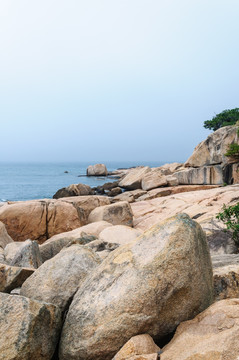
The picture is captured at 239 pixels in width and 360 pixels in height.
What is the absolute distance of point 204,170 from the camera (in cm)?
3484

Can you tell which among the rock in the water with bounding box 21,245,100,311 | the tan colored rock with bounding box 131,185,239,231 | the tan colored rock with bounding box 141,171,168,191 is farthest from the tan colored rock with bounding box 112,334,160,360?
the tan colored rock with bounding box 141,171,168,191

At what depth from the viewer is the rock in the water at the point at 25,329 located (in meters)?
3.88

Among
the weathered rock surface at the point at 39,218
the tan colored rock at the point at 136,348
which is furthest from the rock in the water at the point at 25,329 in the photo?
the weathered rock surface at the point at 39,218

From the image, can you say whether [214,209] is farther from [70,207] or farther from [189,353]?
[189,353]

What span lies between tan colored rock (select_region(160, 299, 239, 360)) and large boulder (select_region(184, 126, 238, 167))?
Result: 103ft

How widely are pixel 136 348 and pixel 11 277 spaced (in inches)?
128

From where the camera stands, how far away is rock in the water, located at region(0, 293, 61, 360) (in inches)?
153

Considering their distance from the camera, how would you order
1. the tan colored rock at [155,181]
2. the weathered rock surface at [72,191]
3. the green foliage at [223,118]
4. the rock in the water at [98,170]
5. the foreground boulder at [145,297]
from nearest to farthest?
1. the foreground boulder at [145,297]
2. the tan colored rock at [155,181]
3. the weathered rock surface at [72,191]
4. the green foliage at [223,118]
5. the rock in the water at [98,170]

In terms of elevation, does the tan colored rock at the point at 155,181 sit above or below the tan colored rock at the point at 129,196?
above

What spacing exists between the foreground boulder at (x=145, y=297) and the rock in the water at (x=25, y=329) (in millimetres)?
315

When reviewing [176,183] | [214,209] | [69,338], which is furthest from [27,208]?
[176,183]

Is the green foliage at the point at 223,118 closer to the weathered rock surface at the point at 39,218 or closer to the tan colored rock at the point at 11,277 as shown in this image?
the weathered rock surface at the point at 39,218

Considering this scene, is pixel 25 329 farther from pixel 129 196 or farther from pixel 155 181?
pixel 155 181

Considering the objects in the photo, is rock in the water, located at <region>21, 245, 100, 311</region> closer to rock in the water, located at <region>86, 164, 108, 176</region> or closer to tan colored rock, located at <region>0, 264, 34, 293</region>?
tan colored rock, located at <region>0, 264, 34, 293</region>
